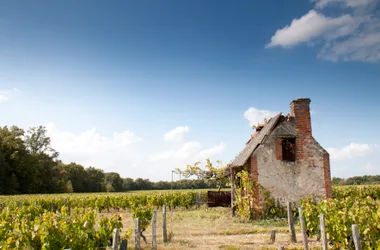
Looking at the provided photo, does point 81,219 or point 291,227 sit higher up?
point 81,219

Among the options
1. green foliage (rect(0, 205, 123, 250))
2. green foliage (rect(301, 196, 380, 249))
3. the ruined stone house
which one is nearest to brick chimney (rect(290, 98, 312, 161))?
the ruined stone house

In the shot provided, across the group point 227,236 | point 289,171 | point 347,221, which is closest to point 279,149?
point 289,171

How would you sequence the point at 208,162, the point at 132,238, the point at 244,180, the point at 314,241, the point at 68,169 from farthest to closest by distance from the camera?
the point at 68,169 < the point at 208,162 < the point at 244,180 < the point at 132,238 < the point at 314,241

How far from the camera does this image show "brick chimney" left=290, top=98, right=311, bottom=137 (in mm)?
16906

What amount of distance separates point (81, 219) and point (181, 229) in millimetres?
7349

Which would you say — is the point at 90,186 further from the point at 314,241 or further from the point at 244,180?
the point at 314,241

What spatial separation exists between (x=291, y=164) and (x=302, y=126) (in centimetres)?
218

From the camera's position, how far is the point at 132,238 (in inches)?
523

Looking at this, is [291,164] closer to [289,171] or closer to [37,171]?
[289,171]

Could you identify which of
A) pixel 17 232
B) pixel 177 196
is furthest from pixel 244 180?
pixel 177 196

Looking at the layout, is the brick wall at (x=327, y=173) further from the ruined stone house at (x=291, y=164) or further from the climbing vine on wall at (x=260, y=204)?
the climbing vine on wall at (x=260, y=204)

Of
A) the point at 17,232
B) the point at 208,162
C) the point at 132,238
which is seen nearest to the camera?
the point at 17,232

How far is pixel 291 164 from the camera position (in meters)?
16.5

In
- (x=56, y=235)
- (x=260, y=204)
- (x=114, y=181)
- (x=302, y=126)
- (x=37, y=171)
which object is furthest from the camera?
(x=114, y=181)
